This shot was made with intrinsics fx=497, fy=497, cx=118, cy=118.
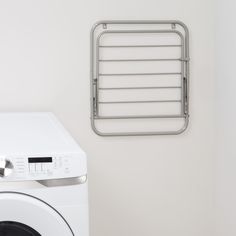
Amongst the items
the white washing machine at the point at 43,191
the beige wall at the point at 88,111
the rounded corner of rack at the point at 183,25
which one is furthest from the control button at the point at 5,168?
the rounded corner of rack at the point at 183,25

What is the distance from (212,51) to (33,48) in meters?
0.97

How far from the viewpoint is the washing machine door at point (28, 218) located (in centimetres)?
163

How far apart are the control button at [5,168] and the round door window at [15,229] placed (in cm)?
17

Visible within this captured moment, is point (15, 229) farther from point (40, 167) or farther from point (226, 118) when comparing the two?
point (226, 118)

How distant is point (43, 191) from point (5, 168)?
148 mm

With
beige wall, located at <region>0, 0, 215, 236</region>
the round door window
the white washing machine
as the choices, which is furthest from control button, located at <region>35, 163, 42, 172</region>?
beige wall, located at <region>0, 0, 215, 236</region>

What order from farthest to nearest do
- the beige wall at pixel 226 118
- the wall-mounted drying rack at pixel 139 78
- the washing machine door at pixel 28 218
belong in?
1. the wall-mounted drying rack at pixel 139 78
2. the beige wall at pixel 226 118
3. the washing machine door at pixel 28 218

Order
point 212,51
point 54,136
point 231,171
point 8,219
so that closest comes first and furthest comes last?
point 8,219 < point 54,136 < point 231,171 < point 212,51

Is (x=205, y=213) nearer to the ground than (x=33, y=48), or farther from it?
nearer to the ground

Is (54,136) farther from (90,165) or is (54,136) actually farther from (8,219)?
(90,165)

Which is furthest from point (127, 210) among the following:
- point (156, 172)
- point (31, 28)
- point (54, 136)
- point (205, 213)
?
point (31, 28)

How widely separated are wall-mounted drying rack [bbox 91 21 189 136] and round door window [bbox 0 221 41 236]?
3.38ft

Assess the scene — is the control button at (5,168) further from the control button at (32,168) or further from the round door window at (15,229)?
the round door window at (15,229)

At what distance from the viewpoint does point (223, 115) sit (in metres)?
2.65
